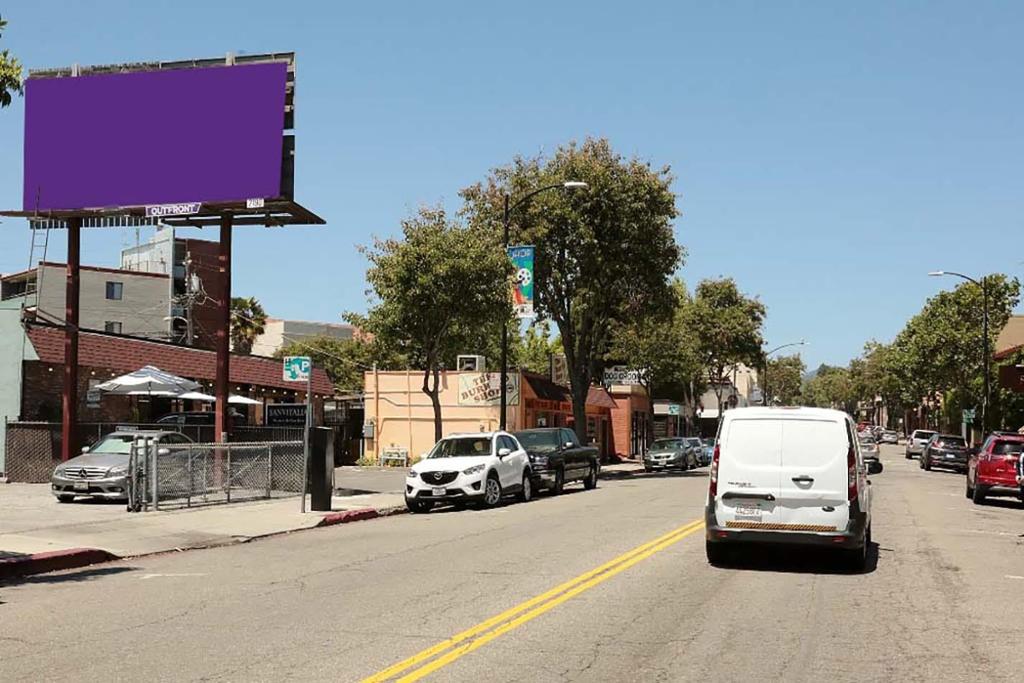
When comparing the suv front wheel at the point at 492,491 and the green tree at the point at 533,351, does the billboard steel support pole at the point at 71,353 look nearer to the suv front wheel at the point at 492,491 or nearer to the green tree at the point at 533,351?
the suv front wheel at the point at 492,491

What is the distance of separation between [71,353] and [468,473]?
37.7ft

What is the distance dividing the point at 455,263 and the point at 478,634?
19740 millimetres

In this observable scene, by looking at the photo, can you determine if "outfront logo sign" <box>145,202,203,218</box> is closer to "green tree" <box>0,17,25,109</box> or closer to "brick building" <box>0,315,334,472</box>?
"brick building" <box>0,315,334,472</box>

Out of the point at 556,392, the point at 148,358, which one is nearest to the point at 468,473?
the point at 148,358

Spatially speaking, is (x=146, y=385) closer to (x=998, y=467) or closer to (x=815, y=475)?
(x=815, y=475)

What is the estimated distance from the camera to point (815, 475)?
12.9 m

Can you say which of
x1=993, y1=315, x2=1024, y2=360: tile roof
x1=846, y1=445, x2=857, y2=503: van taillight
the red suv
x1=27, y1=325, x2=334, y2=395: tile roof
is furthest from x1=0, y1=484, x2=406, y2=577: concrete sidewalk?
x1=993, y1=315, x2=1024, y2=360: tile roof

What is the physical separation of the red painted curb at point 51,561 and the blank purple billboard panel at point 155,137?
12847 mm

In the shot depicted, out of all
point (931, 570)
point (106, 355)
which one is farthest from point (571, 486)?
point (931, 570)

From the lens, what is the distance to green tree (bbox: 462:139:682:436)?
123 ft

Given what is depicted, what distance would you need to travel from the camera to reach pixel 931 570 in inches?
538

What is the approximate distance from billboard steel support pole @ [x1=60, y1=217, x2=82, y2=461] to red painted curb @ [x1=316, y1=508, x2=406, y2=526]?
906cm

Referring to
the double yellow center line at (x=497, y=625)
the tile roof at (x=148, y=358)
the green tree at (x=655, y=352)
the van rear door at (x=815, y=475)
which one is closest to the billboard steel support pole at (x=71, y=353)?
the tile roof at (x=148, y=358)

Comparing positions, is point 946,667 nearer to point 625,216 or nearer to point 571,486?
point 571,486
